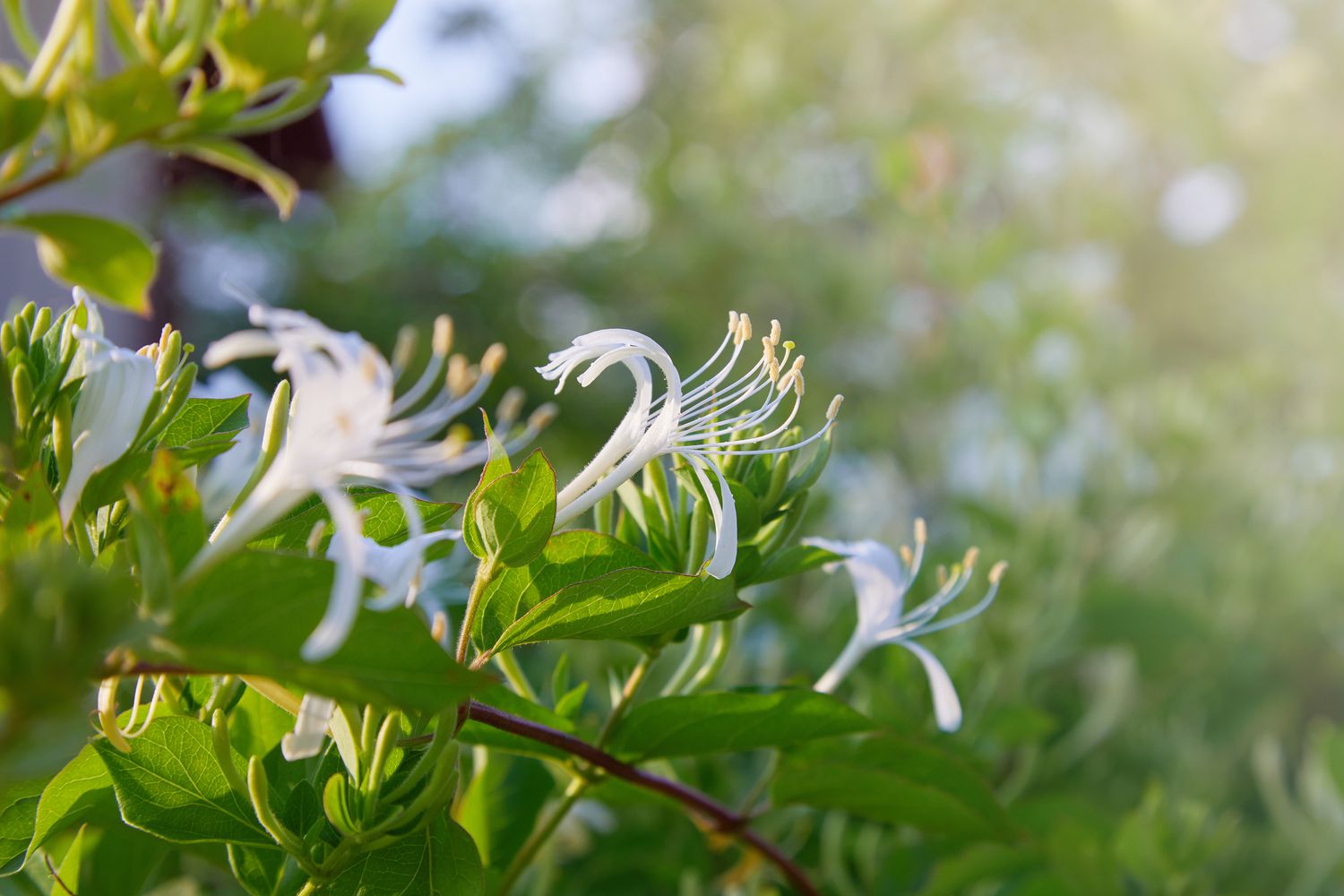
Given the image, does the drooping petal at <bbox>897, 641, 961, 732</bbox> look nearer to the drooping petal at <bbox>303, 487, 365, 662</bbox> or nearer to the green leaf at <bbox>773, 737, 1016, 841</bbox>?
the green leaf at <bbox>773, 737, 1016, 841</bbox>

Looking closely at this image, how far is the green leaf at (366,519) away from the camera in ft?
1.14

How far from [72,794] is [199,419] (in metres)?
0.12

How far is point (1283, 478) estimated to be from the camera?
172cm

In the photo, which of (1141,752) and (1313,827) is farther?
(1141,752)

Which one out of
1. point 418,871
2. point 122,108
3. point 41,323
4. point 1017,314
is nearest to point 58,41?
point 122,108

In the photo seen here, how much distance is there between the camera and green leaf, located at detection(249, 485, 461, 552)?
35cm

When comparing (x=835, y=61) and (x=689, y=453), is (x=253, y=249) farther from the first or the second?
(x=689, y=453)

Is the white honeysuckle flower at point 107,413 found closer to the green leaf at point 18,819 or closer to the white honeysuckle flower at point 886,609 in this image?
the green leaf at point 18,819

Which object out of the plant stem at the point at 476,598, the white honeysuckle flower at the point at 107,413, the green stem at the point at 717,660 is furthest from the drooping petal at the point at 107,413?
the green stem at the point at 717,660

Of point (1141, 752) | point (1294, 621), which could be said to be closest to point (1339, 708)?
point (1294, 621)

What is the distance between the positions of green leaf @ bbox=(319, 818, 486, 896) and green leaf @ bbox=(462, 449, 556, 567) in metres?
0.08

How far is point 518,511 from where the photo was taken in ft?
1.02

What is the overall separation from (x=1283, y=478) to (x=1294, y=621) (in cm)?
22

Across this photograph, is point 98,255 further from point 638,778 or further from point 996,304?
point 996,304
